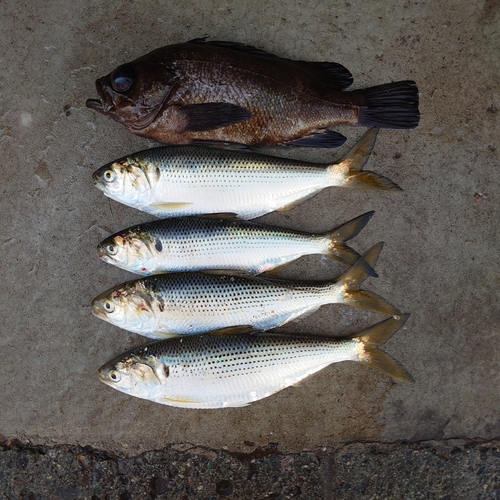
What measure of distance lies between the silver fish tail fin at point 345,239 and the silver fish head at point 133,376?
63.6 inches

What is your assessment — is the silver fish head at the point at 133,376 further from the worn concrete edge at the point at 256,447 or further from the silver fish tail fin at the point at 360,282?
the silver fish tail fin at the point at 360,282

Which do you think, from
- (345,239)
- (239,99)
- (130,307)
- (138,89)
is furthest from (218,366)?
(138,89)

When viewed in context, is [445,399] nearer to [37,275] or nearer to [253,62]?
[253,62]

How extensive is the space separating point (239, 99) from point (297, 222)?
1077mm

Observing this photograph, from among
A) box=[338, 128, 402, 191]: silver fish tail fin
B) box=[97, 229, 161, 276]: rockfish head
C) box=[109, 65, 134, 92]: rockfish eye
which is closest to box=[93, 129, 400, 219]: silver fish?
box=[338, 128, 402, 191]: silver fish tail fin

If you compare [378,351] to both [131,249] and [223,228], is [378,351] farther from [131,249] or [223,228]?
[131,249]

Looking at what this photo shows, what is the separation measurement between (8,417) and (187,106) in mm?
2893

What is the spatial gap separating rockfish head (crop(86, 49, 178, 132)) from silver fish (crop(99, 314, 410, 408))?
5.52 feet

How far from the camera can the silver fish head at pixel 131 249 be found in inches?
128

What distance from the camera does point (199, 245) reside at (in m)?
3.25

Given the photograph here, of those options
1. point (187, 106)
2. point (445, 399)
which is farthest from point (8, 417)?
point (445, 399)

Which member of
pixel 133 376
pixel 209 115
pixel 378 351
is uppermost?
pixel 209 115

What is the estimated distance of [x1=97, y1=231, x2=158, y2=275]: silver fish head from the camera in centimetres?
325

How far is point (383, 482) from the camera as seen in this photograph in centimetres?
370
